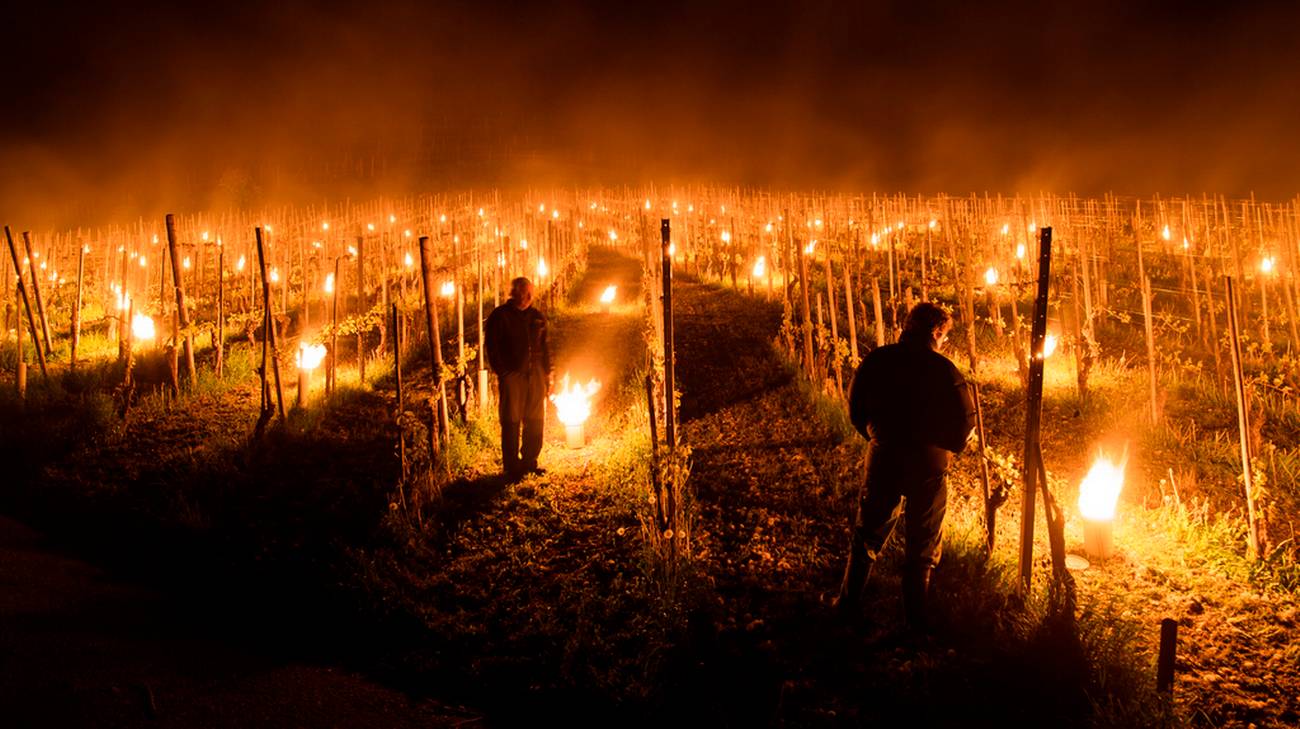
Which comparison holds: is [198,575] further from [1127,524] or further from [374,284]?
[374,284]

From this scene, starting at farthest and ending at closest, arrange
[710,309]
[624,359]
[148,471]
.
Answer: [710,309] < [624,359] < [148,471]

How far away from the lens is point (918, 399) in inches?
154

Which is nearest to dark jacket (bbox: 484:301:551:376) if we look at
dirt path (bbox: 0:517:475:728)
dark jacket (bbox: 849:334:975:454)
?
dirt path (bbox: 0:517:475:728)

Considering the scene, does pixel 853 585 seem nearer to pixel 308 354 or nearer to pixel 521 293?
pixel 521 293

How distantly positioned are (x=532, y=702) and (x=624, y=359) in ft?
20.2

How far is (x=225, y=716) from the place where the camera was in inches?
150

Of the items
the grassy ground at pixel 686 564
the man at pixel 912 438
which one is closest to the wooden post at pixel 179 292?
the grassy ground at pixel 686 564

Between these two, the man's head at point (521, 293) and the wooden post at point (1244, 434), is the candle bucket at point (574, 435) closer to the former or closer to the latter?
the man's head at point (521, 293)

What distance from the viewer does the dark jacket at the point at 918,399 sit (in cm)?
390

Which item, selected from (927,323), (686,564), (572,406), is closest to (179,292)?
(572,406)

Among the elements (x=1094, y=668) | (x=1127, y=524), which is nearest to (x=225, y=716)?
(x=1094, y=668)

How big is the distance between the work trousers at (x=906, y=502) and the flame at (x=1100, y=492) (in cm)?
152

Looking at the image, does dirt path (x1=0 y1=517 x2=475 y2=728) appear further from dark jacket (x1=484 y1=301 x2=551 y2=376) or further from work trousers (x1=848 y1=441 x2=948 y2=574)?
dark jacket (x1=484 y1=301 x2=551 y2=376)

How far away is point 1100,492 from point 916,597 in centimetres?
175
